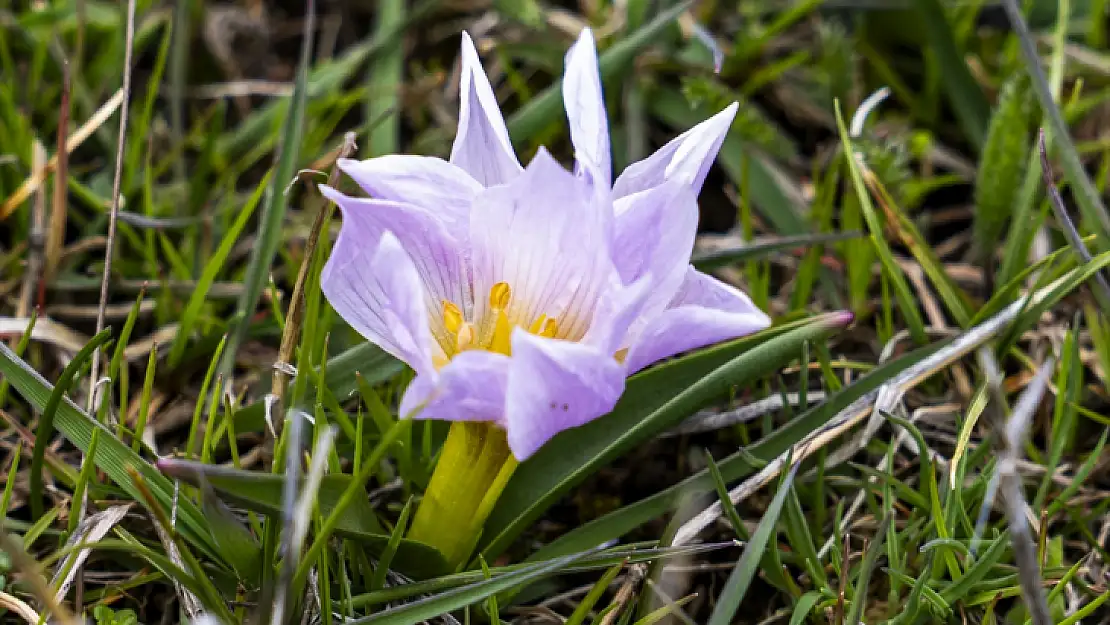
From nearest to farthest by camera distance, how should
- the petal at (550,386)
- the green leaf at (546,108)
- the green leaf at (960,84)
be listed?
the petal at (550,386)
the green leaf at (546,108)
the green leaf at (960,84)

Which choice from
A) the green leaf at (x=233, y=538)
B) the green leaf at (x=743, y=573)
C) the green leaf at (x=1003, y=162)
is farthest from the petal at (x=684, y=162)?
the green leaf at (x=1003, y=162)

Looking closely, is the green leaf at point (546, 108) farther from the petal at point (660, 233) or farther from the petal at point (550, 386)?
the petal at point (550, 386)

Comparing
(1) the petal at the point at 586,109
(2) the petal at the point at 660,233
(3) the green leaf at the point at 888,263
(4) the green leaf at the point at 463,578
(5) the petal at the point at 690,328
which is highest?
(1) the petal at the point at 586,109

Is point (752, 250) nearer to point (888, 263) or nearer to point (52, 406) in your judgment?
point (888, 263)

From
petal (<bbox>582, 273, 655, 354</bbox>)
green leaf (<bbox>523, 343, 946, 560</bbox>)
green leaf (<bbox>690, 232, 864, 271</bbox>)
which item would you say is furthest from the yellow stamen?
green leaf (<bbox>690, 232, 864, 271</bbox>)

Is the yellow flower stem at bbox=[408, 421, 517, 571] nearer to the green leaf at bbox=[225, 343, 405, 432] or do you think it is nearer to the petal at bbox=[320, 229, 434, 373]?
the petal at bbox=[320, 229, 434, 373]

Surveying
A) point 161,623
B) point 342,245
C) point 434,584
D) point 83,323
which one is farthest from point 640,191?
point 83,323

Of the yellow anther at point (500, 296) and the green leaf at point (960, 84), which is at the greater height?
the green leaf at point (960, 84)

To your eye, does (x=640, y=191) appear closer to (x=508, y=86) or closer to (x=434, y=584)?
(x=434, y=584)
